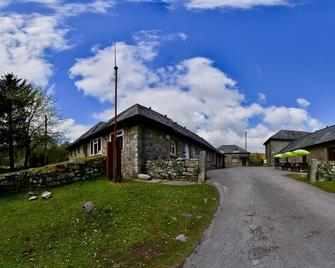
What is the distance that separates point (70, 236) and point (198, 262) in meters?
4.18

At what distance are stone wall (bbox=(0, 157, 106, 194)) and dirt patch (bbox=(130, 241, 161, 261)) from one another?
8.94 metres

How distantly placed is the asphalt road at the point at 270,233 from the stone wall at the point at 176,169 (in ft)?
14.6

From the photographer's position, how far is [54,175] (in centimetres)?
1677

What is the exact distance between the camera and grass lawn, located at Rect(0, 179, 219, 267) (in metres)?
8.62

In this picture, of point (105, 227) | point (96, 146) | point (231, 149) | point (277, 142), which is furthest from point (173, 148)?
point (231, 149)

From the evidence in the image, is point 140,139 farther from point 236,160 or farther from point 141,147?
point 236,160

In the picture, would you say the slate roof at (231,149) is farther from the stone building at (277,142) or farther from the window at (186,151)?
the window at (186,151)

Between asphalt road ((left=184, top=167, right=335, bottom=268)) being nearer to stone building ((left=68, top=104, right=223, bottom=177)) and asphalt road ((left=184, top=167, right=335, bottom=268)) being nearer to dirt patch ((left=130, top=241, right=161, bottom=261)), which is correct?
dirt patch ((left=130, top=241, right=161, bottom=261))

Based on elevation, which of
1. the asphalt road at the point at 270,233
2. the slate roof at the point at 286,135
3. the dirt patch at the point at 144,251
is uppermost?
the slate roof at the point at 286,135

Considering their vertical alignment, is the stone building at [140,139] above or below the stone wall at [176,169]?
above

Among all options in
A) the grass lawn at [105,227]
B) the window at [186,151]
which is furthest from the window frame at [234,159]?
the grass lawn at [105,227]

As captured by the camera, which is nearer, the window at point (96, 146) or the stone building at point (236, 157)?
the window at point (96, 146)

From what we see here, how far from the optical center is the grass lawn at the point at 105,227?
28.3 ft

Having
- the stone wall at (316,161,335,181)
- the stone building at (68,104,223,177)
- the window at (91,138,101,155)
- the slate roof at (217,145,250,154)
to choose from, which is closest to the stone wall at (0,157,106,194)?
the stone building at (68,104,223,177)
